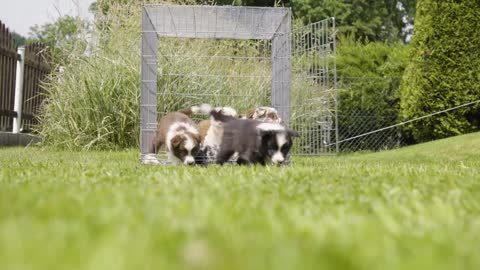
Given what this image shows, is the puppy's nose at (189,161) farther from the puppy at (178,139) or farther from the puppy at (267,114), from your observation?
the puppy at (267,114)

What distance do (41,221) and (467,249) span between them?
1315 millimetres

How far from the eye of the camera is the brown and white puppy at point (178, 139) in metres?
6.79

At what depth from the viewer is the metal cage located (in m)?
7.61

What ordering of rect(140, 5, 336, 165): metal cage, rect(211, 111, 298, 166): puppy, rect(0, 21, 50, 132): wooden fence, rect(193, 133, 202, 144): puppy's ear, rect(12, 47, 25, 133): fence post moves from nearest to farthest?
rect(211, 111, 298, 166): puppy
rect(193, 133, 202, 144): puppy's ear
rect(140, 5, 336, 165): metal cage
rect(0, 21, 50, 132): wooden fence
rect(12, 47, 25, 133): fence post

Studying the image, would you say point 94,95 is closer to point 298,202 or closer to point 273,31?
point 273,31

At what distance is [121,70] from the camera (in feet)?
34.5

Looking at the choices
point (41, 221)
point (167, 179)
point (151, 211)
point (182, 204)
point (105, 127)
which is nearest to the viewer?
point (41, 221)

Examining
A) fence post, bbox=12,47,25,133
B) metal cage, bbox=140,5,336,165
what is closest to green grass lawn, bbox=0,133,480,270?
metal cage, bbox=140,5,336,165

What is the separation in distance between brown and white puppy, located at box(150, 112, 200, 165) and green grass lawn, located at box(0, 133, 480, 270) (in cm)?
260

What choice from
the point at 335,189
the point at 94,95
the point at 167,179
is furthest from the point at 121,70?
the point at 335,189

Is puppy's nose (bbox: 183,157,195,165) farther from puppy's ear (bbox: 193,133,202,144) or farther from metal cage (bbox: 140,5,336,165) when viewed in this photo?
metal cage (bbox: 140,5,336,165)

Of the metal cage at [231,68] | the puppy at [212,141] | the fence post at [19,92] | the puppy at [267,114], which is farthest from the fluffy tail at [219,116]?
the fence post at [19,92]

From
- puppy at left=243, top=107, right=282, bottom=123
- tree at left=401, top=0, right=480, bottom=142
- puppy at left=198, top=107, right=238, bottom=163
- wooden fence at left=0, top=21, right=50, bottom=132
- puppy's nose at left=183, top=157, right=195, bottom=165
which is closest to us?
puppy's nose at left=183, top=157, right=195, bottom=165

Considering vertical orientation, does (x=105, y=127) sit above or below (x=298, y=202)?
above
